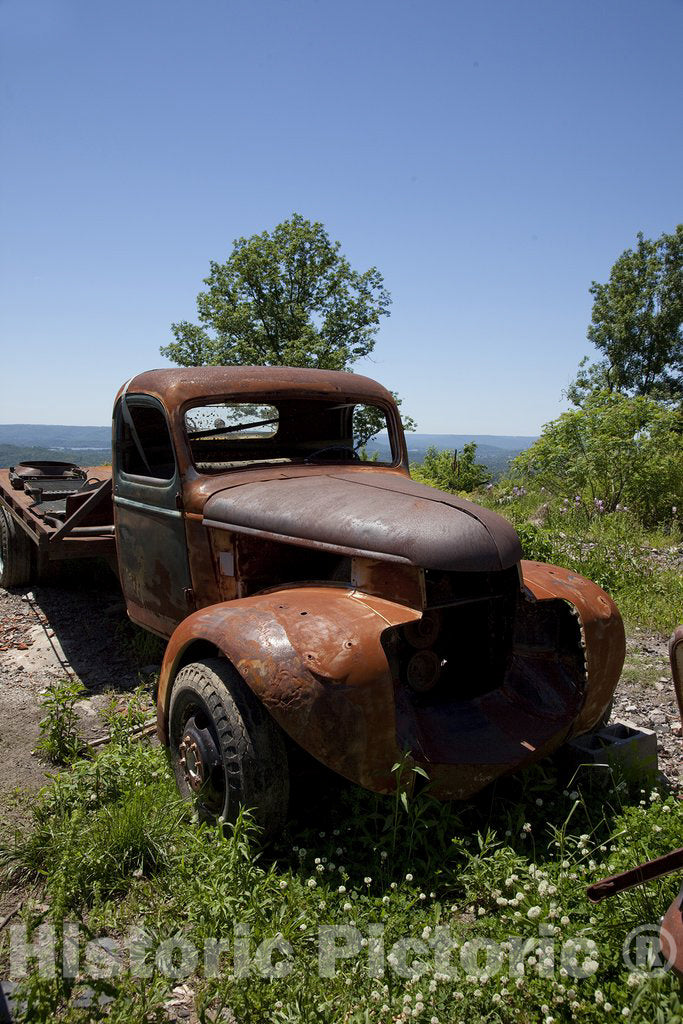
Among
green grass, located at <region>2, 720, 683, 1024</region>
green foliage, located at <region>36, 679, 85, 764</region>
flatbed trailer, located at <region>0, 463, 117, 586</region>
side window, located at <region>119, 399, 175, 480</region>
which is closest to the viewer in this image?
green grass, located at <region>2, 720, 683, 1024</region>

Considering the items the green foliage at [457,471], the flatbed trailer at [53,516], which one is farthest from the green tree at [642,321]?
the flatbed trailer at [53,516]

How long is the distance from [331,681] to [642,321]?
27.1 metres

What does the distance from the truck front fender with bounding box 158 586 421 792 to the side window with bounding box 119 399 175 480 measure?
195 centimetres

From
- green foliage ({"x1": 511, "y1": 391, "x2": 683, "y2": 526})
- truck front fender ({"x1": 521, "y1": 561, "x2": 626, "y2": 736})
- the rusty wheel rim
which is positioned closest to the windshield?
truck front fender ({"x1": 521, "y1": 561, "x2": 626, "y2": 736})

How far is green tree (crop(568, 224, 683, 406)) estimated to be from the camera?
24984 mm

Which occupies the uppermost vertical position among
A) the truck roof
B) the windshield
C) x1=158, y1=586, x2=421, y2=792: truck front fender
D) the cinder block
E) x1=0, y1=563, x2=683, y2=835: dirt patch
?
the truck roof

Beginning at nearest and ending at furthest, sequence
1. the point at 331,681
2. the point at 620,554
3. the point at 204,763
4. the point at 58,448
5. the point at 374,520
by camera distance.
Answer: the point at 331,681 < the point at 204,763 < the point at 374,520 < the point at 620,554 < the point at 58,448

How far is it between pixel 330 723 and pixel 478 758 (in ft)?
2.10

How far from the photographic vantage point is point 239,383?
3.82m

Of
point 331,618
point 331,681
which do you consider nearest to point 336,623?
point 331,618

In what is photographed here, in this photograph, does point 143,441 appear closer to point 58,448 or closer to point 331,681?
point 331,681

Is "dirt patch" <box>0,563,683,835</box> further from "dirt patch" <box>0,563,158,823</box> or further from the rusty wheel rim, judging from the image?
the rusty wheel rim

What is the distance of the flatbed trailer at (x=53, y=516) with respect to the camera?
4988mm

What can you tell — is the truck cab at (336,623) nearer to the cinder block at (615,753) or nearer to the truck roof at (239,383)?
the truck roof at (239,383)
